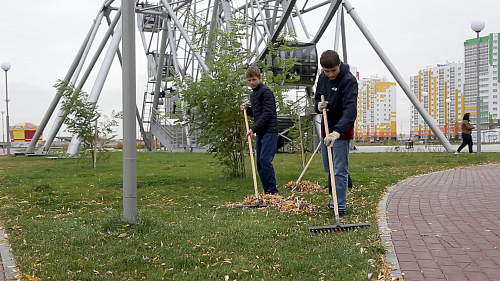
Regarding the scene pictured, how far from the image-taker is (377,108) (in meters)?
120

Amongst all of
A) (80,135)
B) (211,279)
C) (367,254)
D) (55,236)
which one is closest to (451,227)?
(367,254)

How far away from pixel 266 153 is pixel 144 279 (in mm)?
3967

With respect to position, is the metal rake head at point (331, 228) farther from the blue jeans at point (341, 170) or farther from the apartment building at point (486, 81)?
the apartment building at point (486, 81)

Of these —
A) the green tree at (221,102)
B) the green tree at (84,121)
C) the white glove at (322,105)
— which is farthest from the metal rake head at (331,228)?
the green tree at (84,121)

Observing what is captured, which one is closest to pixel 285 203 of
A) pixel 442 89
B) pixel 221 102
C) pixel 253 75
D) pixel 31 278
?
pixel 253 75

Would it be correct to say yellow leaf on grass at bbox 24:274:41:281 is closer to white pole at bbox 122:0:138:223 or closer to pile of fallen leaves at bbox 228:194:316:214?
white pole at bbox 122:0:138:223

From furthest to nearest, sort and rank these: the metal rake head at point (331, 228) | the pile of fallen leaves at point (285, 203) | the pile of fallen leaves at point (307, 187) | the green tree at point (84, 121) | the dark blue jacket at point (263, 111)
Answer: the green tree at point (84, 121) → the pile of fallen leaves at point (307, 187) → the dark blue jacket at point (263, 111) → the pile of fallen leaves at point (285, 203) → the metal rake head at point (331, 228)

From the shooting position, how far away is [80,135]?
14.4m

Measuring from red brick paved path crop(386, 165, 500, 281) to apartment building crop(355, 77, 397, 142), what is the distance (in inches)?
4498

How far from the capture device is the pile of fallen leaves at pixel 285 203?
578 cm

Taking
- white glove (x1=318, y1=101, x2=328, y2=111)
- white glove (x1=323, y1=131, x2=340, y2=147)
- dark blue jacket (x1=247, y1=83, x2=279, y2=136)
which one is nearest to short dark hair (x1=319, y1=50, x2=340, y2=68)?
white glove (x1=318, y1=101, x2=328, y2=111)

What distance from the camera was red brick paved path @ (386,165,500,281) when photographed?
3.31 m

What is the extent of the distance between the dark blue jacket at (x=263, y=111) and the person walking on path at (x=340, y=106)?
146 centimetres

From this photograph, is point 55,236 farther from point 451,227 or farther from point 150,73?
point 150,73
